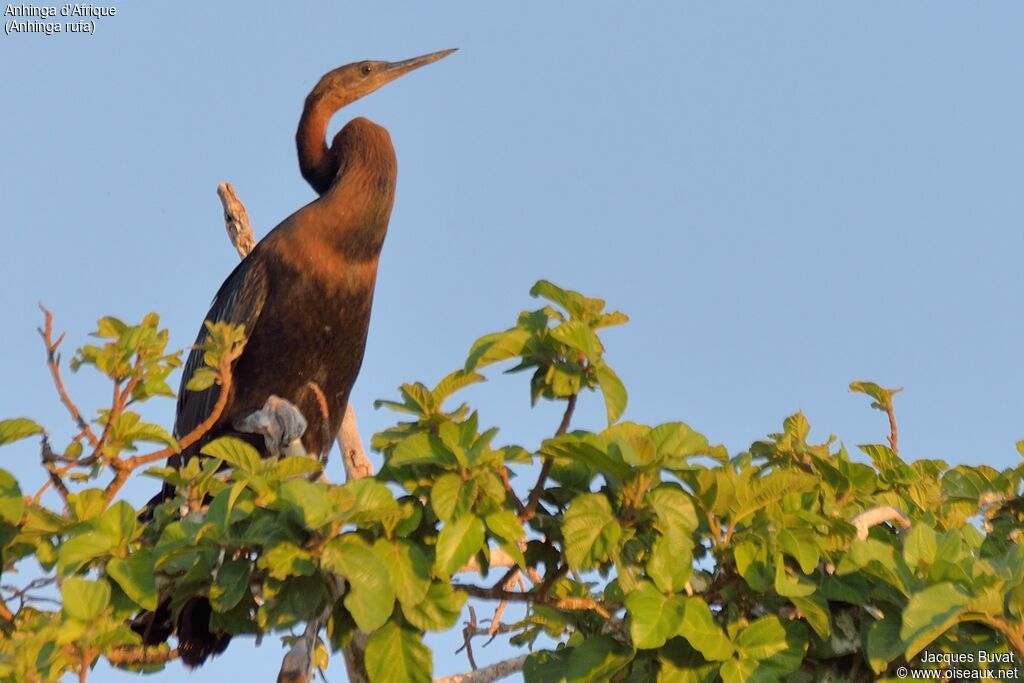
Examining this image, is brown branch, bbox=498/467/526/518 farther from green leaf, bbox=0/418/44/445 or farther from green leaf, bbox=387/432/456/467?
green leaf, bbox=0/418/44/445

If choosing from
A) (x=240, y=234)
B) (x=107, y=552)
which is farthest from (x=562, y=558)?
(x=240, y=234)

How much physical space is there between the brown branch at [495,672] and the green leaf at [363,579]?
3.63ft

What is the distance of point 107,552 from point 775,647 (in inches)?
53.1

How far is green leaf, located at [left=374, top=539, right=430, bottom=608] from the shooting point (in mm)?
2471

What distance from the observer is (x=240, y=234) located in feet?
21.1

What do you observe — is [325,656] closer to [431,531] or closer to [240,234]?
[431,531]

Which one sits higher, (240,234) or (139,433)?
(240,234)

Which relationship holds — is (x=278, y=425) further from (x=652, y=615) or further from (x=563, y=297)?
(x=652, y=615)

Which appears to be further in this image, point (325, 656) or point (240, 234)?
point (240, 234)

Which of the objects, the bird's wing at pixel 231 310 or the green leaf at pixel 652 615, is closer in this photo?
the green leaf at pixel 652 615

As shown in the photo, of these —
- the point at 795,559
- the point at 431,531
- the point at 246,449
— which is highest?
the point at 246,449

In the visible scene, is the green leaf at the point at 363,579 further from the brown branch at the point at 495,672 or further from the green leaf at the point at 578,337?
the brown branch at the point at 495,672

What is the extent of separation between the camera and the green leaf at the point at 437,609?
2.54 metres

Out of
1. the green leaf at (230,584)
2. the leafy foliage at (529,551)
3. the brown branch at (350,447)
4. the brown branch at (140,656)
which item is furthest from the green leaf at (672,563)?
the brown branch at (350,447)
